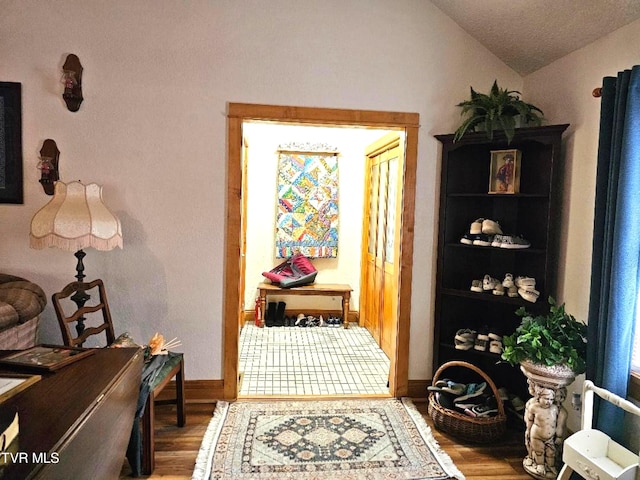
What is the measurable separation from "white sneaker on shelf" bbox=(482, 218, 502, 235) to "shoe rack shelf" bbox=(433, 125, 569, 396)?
119 mm

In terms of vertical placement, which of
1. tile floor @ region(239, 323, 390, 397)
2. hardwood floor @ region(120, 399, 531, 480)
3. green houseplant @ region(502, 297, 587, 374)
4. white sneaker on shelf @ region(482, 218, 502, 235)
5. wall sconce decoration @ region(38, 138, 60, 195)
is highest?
wall sconce decoration @ region(38, 138, 60, 195)

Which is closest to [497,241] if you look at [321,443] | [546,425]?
[546,425]

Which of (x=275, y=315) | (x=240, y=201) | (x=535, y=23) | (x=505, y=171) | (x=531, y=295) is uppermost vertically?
(x=535, y=23)

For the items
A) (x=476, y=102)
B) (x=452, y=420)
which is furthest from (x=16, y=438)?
(x=476, y=102)

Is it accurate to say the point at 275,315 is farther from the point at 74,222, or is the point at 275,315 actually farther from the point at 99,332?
the point at 74,222

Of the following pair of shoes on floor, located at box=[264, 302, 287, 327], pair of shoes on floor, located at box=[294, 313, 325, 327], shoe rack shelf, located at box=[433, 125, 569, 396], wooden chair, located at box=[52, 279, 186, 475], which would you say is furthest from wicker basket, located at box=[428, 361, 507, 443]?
pair of shoes on floor, located at box=[264, 302, 287, 327]

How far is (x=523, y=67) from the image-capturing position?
2924mm

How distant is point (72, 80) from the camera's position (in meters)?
2.59

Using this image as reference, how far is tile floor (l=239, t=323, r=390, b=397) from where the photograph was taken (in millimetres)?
3162

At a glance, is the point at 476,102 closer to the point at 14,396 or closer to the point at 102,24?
the point at 102,24

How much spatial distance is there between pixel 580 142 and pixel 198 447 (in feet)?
8.96

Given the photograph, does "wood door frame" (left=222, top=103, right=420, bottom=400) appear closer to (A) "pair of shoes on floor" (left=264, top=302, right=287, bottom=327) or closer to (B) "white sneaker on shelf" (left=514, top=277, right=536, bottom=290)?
(B) "white sneaker on shelf" (left=514, top=277, right=536, bottom=290)

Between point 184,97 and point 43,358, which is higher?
point 184,97

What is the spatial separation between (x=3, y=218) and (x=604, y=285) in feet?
10.9
